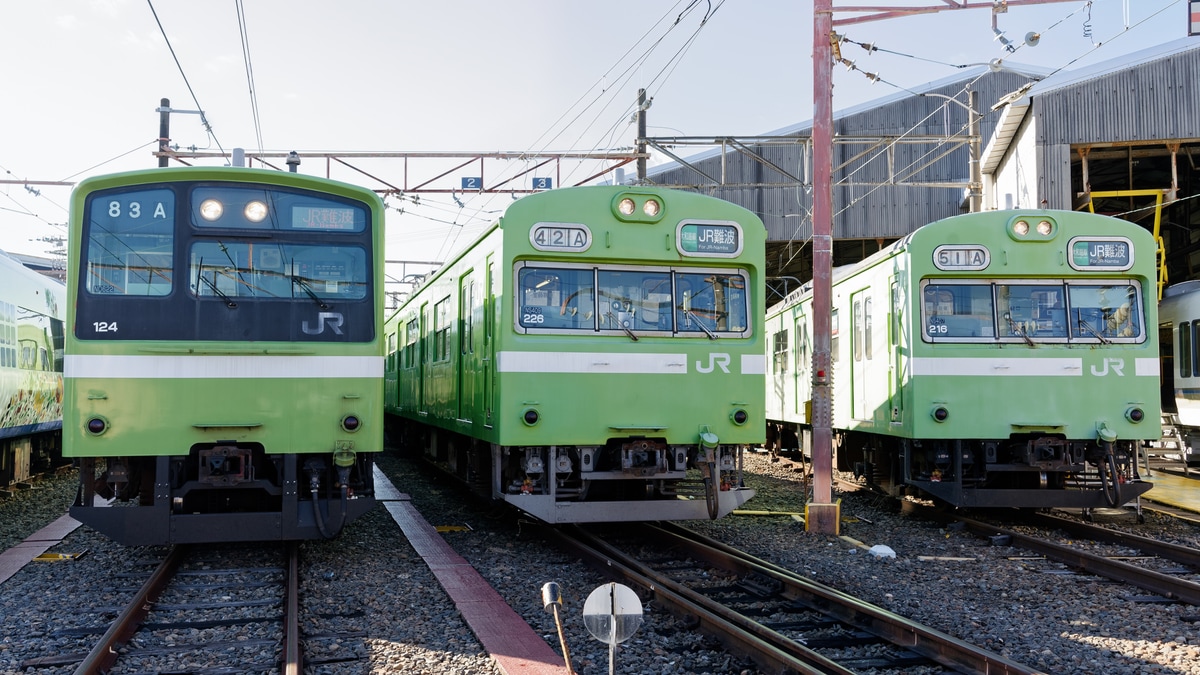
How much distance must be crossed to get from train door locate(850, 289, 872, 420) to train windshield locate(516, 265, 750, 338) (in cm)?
350

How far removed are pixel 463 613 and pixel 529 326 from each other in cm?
289

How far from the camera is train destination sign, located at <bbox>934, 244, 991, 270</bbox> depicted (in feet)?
33.9

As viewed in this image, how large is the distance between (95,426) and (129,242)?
139 centimetres

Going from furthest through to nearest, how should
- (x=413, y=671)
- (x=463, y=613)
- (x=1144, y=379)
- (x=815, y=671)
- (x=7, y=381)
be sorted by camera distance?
1. (x=7, y=381)
2. (x=1144, y=379)
3. (x=463, y=613)
4. (x=413, y=671)
5. (x=815, y=671)

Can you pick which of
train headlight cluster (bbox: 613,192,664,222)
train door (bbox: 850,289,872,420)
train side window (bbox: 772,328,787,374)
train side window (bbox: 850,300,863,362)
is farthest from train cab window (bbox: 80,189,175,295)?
→ train side window (bbox: 772,328,787,374)

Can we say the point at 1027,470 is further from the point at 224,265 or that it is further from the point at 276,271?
the point at 224,265

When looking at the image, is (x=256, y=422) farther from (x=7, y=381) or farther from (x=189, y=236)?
(x=7, y=381)

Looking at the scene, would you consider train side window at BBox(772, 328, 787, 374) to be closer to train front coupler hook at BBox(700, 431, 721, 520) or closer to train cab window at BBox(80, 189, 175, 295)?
train front coupler hook at BBox(700, 431, 721, 520)

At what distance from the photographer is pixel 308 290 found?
793cm

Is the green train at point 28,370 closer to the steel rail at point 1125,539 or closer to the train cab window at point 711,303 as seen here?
the train cab window at point 711,303

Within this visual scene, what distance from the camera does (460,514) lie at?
1150 cm

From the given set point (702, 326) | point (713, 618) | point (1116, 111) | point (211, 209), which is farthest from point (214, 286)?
point (1116, 111)

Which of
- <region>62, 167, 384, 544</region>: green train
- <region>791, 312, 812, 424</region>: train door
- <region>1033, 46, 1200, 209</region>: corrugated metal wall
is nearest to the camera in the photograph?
<region>62, 167, 384, 544</region>: green train

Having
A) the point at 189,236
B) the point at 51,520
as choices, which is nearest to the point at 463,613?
the point at 189,236
